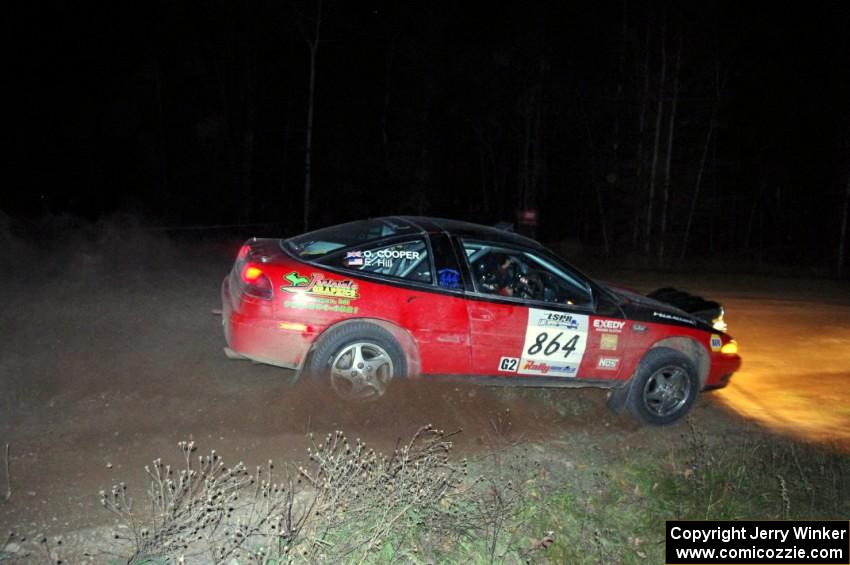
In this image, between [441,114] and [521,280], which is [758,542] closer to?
[521,280]

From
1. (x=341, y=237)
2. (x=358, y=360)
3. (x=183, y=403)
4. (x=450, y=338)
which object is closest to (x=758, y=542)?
(x=450, y=338)

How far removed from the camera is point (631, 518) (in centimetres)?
470

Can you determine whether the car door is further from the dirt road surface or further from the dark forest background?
the dark forest background

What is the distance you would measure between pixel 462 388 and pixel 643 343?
170 centimetres

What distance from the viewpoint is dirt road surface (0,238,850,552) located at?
15.6 ft

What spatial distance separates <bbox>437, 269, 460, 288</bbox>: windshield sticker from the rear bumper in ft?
3.81

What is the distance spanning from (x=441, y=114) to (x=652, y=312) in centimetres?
3622

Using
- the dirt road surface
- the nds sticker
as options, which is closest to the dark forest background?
the dirt road surface

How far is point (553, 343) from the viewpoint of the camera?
6.32 metres

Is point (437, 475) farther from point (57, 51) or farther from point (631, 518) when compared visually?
point (57, 51)

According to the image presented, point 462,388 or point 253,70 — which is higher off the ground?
point 253,70

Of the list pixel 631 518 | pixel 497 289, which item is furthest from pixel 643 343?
pixel 631 518

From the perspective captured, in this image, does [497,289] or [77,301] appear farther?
[77,301]

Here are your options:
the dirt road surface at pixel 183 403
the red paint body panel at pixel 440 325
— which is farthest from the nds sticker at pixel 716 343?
the dirt road surface at pixel 183 403
